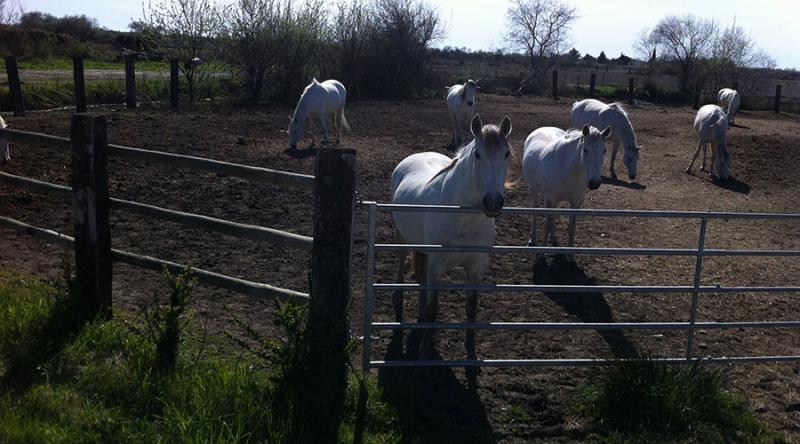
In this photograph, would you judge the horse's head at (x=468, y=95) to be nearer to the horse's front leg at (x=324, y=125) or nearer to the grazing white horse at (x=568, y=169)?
the horse's front leg at (x=324, y=125)

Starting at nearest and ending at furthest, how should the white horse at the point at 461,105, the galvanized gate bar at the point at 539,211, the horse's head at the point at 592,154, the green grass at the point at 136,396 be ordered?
the green grass at the point at 136,396 → the galvanized gate bar at the point at 539,211 → the horse's head at the point at 592,154 → the white horse at the point at 461,105

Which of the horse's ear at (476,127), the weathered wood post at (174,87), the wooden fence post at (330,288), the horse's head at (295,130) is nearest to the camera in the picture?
the wooden fence post at (330,288)

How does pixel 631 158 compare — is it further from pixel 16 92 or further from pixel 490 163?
pixel 16 92

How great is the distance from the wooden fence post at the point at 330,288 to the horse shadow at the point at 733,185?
38.7ft

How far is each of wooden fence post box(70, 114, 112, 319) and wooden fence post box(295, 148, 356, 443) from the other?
188 cm

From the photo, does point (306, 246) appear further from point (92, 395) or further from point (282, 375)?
point (92, 395)

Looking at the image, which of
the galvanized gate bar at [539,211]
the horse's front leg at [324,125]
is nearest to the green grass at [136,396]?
the galvanized gate bar at [539,211]

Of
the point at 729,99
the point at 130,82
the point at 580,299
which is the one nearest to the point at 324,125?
the point at 130,82

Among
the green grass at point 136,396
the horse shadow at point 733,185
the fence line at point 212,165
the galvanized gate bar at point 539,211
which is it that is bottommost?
the green grass at point 136,396

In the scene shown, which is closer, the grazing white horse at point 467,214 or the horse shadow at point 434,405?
the horse shadow at point 434,405

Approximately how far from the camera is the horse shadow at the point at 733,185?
13.6 m

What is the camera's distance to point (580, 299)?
687 cm

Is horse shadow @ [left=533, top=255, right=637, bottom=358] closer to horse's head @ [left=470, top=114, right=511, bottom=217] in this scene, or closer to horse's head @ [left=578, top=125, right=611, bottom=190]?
horse's head @ [left=578, top=125, right=611, bottom=190]

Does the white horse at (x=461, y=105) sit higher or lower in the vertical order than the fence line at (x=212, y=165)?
higher
